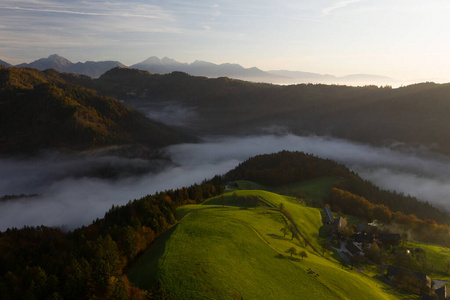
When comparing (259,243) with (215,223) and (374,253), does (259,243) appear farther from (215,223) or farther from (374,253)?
(374,253)

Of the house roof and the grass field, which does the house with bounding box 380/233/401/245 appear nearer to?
the house roof

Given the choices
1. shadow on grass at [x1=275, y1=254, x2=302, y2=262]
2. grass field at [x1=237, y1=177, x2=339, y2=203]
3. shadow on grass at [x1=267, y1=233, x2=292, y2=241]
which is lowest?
grass field at [x1=237, y1=177, x2=339, y2=203]

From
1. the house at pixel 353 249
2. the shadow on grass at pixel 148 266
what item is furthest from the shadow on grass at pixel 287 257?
the house at pixel 353 249

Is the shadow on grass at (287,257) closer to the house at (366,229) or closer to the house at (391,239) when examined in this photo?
the house at (366,229)

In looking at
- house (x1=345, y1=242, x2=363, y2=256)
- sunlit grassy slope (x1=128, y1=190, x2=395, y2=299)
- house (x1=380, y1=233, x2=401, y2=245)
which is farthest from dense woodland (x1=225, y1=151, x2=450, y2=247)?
sunlit grassy slope (x1=128, y1=190, x2=395, y2=299)

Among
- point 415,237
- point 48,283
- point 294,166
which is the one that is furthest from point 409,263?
point 294,166
